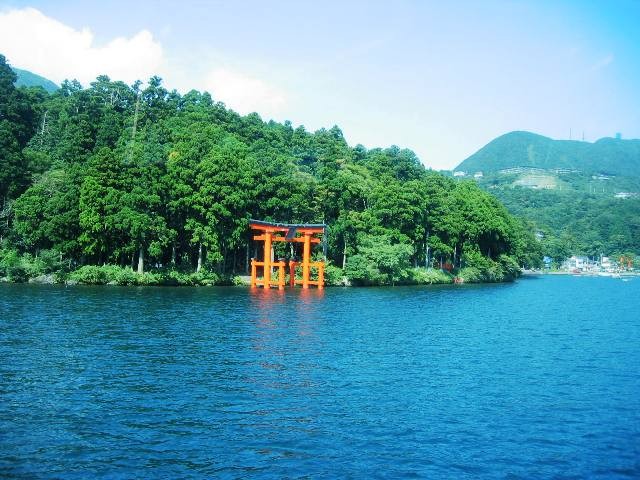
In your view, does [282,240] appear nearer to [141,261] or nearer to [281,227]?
[281,227]

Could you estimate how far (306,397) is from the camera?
63.1 feet

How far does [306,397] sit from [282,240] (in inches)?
1696

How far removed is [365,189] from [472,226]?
67.2 feet

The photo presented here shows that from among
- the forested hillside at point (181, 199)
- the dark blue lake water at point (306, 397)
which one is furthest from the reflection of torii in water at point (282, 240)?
the dark blue lake water at point (306, 397)

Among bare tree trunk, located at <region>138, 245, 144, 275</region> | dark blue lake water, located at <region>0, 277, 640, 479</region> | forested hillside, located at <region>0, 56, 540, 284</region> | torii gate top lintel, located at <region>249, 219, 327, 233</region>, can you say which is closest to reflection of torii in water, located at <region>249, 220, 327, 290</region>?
torii gate top lintel, located at <region>249, 219, 327, 233</region>

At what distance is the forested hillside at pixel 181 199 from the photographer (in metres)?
56.2

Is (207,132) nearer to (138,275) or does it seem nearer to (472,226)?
(138,275)

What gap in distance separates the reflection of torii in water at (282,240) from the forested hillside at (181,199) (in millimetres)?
2690

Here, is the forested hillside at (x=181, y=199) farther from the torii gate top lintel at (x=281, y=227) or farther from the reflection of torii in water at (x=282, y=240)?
the reflection of torii in water at (x=282, y=240)

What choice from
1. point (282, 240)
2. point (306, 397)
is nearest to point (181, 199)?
point (282, 240)

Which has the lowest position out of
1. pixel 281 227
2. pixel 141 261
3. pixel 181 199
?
pixel 141 261

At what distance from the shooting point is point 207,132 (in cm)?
7275

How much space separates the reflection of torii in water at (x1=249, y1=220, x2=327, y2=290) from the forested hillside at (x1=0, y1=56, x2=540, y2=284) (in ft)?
8.82

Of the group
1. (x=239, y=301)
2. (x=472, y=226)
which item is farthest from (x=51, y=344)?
(x=472, y=226)
